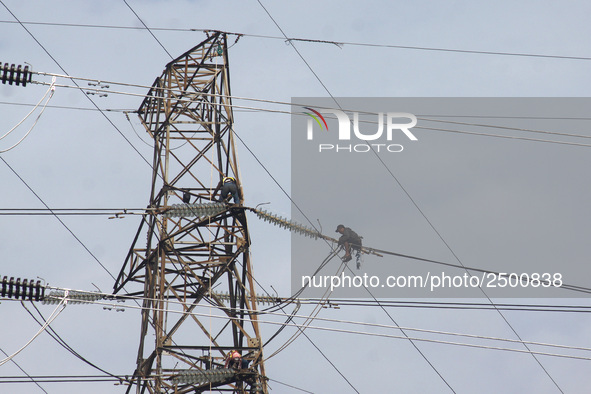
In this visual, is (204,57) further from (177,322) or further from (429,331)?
(429,331)

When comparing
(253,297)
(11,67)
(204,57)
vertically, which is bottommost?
(253,297)

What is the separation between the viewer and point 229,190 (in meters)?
43.0

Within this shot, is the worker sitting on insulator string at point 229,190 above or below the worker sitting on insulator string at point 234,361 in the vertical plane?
above

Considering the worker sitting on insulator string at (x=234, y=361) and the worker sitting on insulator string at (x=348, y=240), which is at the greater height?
the worker sitting on insulator string at (x=348, y=240)

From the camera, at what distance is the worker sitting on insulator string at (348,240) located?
44250mm

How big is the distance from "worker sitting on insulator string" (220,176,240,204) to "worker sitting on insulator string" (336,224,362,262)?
3.33m

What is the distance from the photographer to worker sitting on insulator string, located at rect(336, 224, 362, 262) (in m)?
44.2

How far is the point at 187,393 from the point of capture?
136 feet

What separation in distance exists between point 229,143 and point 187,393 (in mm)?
7298

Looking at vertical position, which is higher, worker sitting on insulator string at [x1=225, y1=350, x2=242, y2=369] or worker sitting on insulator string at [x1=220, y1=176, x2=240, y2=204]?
worker sitting on insulator string at [x1=220, y1=176, x2=240, y2=204]

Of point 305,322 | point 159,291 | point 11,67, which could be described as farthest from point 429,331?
point 11,67

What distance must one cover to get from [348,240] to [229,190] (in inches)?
151

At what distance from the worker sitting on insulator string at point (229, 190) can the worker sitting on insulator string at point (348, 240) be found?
3.33 meters

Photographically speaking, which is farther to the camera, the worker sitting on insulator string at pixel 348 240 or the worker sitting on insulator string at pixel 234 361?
the worker sitting on insulator string at pixel 348 240
